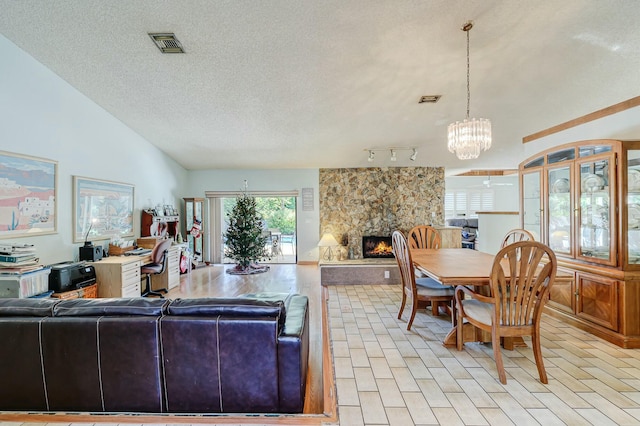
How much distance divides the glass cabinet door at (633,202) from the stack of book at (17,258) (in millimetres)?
5905

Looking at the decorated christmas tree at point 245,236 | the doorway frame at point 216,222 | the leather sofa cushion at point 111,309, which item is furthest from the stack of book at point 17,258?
the doorway frame at point 216,222

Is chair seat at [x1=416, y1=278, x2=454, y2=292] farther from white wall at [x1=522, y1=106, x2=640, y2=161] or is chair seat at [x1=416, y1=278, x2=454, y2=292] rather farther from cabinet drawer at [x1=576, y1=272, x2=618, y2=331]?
white wall at [x1=522, y1=106, x2=640, y2=161]

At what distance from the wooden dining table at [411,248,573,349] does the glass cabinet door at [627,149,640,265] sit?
0.66m

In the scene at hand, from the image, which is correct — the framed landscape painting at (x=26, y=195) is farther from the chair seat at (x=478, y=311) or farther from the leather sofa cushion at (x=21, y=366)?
the chair seat at (x=478, y=311)

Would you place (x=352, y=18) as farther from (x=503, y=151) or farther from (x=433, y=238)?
(x=503, y=151)

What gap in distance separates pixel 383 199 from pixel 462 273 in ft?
15.5

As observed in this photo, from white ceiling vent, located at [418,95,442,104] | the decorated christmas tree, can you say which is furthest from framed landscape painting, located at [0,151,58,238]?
white ceiling vent, located at [418,95,442,104]

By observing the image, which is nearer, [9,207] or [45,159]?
[9,207]

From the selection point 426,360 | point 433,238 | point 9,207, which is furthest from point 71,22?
point 433,238

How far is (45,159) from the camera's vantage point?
11.1 ft

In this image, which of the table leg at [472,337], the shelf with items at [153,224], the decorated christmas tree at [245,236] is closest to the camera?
the table leg at [472,337]

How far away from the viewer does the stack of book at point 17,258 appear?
2803mm

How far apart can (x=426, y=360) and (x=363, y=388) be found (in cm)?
70

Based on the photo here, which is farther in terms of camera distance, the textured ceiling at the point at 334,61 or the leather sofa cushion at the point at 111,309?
the textured ceiling at the point at 334,61
